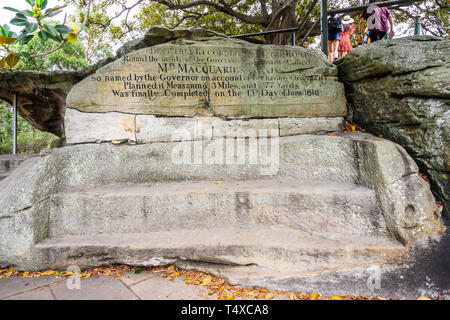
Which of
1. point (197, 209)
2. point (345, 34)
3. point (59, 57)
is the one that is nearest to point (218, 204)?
point (197, 209)

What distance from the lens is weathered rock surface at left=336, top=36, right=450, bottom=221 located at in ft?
7.93

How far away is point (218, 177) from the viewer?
2.84 m

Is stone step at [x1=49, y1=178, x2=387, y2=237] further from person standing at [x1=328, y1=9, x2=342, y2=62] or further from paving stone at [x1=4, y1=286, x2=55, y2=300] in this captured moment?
person standing at [x1=328, y1=9, x2=342, y2=62]

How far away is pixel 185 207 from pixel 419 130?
104 inches

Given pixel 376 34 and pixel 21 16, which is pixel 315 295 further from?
pixel 376 34

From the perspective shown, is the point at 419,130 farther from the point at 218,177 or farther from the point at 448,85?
the point at 218,177

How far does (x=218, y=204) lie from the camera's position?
7.72 ft

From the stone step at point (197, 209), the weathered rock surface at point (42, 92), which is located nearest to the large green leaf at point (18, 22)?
the stone step at point (197, 209)

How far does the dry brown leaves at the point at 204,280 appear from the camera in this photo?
1822 mm

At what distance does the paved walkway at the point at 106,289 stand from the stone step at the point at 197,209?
460 millimetres

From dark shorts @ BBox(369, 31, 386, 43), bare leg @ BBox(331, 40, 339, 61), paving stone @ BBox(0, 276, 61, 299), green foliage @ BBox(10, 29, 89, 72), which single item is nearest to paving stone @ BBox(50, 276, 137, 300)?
paving stone @ BBox(0, 276, 61, 299)

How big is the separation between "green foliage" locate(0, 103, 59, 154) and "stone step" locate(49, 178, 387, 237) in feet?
47.1

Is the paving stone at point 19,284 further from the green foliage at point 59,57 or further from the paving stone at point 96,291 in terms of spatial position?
the green foliage at point 59,57

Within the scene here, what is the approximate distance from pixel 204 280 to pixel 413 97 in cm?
292
